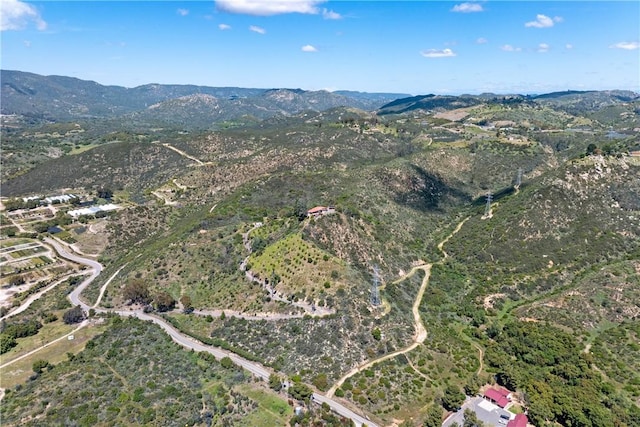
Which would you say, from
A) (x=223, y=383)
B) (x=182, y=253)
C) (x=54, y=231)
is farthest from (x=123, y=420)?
(x=54, y=231)

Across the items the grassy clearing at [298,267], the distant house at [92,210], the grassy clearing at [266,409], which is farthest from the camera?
the distant house at [92,210]

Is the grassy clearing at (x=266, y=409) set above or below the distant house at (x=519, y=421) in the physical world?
above

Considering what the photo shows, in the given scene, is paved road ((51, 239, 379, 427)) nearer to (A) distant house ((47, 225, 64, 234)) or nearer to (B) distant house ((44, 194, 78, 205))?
(A) distant house ((47, 225, 64, 234))

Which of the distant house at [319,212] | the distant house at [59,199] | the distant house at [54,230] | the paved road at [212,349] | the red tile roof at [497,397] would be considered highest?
the distant house at [319,212]

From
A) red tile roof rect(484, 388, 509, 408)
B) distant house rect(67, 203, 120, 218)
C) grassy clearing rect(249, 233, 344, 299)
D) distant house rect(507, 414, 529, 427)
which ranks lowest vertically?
distant house rect(507, 414, 529, 427)

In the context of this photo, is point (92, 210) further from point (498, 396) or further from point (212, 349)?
point (498, 396)

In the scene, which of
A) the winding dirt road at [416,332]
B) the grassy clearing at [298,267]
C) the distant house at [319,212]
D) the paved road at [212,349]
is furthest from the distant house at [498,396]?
the distant house at [319,212]

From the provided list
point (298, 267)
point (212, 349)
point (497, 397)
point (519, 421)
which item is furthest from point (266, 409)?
point (519, 421)

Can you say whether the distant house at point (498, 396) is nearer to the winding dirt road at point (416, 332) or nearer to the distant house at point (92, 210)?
the winding dirt road at point (416, 332)

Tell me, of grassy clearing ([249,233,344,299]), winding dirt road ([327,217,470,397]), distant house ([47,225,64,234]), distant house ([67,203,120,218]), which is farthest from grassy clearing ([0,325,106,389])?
distant house ([67,203,120,218])
